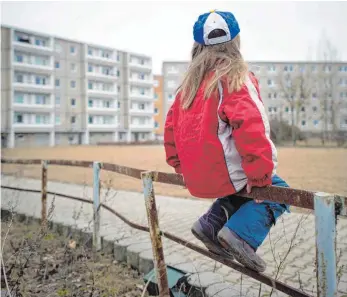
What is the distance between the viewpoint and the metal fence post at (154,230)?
213 cm

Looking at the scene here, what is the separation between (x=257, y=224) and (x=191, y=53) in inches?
41.4

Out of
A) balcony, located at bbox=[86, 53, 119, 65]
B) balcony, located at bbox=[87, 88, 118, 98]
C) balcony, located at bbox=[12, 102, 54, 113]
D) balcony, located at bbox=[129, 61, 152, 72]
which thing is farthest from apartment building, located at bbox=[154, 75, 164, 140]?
balcony, located at bbox=[12, 102, 54, 113]

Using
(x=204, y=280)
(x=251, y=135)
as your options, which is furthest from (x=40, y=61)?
(x=251, y=135)

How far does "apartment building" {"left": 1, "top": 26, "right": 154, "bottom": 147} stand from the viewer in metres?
45.7

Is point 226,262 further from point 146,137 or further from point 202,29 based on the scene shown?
point 146,137

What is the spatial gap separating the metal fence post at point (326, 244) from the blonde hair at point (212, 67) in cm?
74

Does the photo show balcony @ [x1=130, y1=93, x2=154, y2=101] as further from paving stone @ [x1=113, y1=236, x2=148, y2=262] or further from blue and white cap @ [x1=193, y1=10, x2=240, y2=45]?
blue and white cap @ [x1=193, y1=10, x2=240, y2=45]

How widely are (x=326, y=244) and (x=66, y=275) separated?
2.64 meters

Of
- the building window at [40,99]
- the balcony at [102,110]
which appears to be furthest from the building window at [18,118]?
the balcony at [102,110]

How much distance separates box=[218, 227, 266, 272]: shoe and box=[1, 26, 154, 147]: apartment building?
4276cm

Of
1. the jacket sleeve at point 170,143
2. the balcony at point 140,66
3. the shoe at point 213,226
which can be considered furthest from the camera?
the balcony at point 140,66

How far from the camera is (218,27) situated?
178 centimetres

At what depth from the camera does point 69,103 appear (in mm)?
51781

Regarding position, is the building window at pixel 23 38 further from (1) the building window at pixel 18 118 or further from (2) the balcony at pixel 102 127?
(2) the balcony at pixel 102 127
